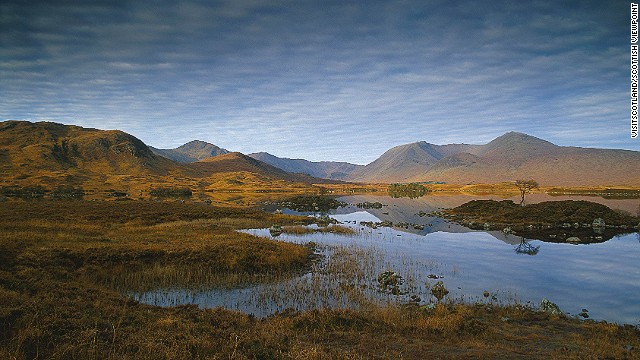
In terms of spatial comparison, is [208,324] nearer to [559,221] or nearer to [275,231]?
[275,231]

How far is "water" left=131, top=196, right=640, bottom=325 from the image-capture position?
2173 cm

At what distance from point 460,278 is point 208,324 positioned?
2192cm

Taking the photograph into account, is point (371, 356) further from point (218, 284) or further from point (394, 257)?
point (394, 257)

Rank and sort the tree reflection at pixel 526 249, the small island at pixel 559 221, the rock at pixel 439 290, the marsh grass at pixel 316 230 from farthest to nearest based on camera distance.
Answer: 1. the small island at pixel 559 221
2. the marsh grass at pixel 316 230
3. the tree reflection at pixel 526 249
4. the rock at pixel 439 290

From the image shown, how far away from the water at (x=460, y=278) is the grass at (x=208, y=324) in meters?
1.57

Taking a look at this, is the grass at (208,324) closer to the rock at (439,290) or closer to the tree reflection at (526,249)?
the rock at (439,290)

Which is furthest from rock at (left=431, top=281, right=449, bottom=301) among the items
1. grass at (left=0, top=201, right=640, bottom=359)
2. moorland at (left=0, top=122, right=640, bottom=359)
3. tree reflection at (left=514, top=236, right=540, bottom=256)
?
tree reflection at (left=514, top=236, right=540, bottom=256)

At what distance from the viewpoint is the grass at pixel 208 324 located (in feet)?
37.1

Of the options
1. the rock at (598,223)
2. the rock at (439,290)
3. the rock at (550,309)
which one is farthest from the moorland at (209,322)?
the rock at (598,223)

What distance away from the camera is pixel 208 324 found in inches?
582

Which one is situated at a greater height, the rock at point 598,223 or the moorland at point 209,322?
the rock at point 598,223

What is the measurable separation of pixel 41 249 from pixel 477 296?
3192 cm

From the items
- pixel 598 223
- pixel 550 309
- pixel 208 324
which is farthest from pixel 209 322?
pixel 598 223

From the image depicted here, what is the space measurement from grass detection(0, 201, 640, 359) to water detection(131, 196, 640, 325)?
1.57 metres
